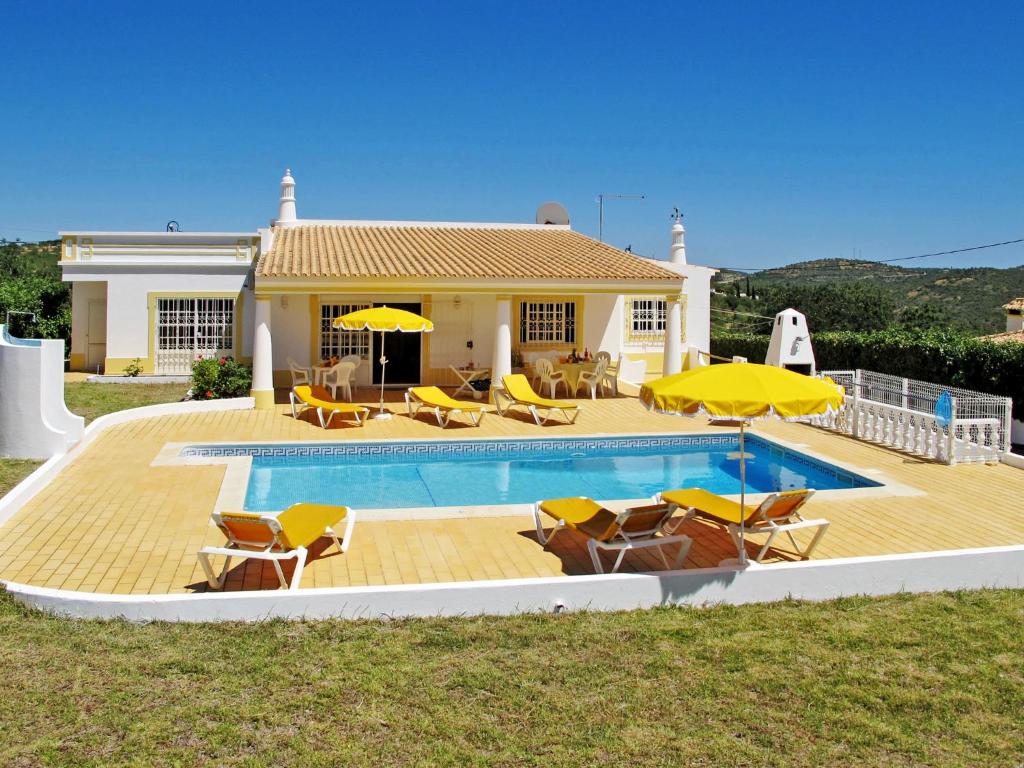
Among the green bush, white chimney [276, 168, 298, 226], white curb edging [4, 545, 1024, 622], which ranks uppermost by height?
white chimney [276, 168, 298, 226]

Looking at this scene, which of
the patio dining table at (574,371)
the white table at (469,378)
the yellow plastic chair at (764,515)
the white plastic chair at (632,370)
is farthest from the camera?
the white plastic chair at (632,370)

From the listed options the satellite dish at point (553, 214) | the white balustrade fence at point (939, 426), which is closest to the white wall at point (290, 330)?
the satellite dish at point (553, 214)

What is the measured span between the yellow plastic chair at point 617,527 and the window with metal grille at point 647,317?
17.1 meters

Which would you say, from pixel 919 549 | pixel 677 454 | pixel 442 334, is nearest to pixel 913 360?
pixel 677 454

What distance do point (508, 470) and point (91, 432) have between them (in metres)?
7.13

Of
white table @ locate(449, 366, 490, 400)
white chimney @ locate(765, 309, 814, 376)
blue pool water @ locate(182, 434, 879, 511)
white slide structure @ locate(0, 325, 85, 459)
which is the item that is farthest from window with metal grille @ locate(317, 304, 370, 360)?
white chimney @ locate(765, 309, 814, 376)

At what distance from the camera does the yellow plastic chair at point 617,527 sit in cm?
832

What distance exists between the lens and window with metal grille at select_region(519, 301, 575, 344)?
24.0 m

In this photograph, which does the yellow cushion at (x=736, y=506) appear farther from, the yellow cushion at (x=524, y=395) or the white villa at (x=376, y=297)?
the white villa at (x=376, y=297)

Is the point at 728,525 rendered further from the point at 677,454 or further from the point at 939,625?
the point at 677,454

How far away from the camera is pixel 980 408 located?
589 inches

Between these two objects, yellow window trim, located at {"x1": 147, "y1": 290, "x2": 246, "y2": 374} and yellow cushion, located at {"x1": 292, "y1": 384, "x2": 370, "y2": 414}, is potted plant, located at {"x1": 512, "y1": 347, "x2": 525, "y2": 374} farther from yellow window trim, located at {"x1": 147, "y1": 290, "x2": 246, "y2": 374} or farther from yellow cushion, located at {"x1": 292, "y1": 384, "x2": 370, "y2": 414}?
yellow window trim, located at {"x1": 147, "y1": 290, "x2": 246, "y2": 374}

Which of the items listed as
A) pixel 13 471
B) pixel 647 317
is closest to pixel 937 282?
pixel 647 317

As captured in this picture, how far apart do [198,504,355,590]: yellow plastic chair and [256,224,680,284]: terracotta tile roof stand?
1113cm
